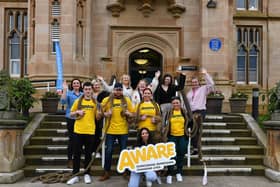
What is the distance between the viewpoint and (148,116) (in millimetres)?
6344

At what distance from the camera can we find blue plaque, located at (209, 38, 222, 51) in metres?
13.3

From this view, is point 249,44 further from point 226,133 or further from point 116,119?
point 116,119

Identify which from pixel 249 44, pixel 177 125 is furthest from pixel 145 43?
pixel 177 125

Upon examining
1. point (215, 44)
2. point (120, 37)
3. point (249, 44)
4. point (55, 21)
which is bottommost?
point (215, 44)

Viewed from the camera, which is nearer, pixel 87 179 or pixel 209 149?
pixel 87 179

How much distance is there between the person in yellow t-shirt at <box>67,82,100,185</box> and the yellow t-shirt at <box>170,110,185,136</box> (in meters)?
1.41

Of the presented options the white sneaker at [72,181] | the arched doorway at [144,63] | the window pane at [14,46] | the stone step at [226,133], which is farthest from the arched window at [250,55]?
the white sneaker at [72,181]

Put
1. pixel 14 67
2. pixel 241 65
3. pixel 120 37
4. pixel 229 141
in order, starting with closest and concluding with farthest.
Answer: pixel 229 141 → pixel 120 37 → pixel 14 67 → pixel 241 65

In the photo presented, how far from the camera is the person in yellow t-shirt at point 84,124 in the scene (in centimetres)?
630

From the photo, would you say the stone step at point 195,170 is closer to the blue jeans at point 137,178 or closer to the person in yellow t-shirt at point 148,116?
the blue jeans at point 137,178

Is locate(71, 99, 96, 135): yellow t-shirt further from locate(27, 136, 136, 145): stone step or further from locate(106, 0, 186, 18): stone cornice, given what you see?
locate(106, 0, 186, 18): stone cornice

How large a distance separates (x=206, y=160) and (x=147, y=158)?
2.20 meters

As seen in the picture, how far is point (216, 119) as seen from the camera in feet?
32.6

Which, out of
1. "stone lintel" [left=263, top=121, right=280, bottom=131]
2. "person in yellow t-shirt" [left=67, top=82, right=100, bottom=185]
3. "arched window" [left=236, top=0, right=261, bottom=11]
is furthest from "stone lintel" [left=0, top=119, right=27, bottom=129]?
"arched window" [left=236, top=0, right=261, bottom=11]
